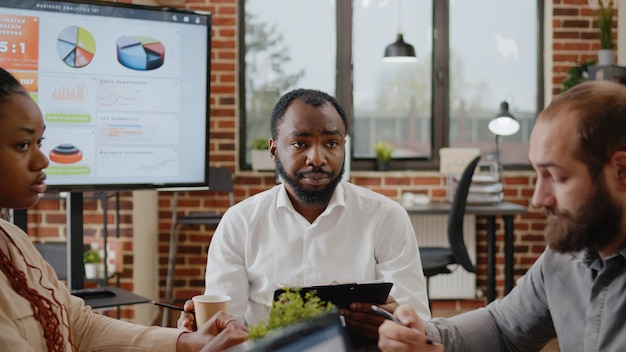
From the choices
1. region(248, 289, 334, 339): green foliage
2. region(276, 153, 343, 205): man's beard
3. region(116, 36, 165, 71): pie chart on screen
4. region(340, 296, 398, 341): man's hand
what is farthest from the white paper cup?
region(116, 36, 165, 71): pie chart on screen

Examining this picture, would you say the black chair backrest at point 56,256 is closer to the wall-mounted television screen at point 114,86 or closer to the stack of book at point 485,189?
Answer: the wall-mounted television screen at point 114,86

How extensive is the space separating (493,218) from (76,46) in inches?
113

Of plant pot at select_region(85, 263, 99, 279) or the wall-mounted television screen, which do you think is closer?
the wall-mounted television screen

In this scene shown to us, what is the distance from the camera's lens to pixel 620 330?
1235 mm

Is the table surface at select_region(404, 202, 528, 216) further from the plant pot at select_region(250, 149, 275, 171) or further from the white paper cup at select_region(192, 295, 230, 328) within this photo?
the white paper cup at select_region(192, 295, 230, 328)

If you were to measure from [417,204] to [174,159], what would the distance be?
235cm

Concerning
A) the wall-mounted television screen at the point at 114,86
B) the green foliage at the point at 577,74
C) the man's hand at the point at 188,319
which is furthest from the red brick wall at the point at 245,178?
the man's hand at the point at 188,319

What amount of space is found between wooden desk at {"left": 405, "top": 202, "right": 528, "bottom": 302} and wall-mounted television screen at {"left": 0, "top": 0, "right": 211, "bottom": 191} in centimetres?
207

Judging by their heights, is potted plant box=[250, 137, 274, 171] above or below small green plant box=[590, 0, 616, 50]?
below

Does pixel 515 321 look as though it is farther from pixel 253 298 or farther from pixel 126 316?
pixel 126 316

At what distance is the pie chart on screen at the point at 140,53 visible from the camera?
2.18m

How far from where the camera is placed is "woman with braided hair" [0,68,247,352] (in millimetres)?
1270

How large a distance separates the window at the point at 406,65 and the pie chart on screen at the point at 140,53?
2651 millimetres

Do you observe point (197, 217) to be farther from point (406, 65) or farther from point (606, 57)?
point (606, 57)
